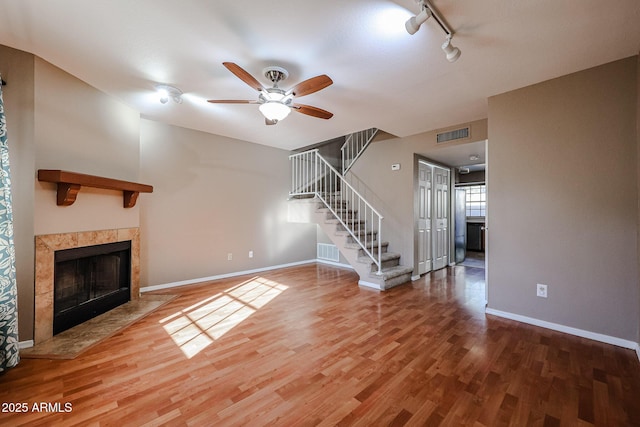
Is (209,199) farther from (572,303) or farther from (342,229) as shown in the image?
(572,303)

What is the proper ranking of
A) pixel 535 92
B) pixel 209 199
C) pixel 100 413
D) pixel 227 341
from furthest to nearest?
pixel 209 199 → pixel 535 92 → pixel 227 341 → pixel 100 413

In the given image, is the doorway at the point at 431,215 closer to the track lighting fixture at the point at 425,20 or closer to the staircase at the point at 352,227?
the staircase at the point at 352,227

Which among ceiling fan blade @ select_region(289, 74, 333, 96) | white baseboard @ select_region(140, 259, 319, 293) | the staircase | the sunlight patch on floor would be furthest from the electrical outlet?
white baseboard @ select_region(140, 259, 319, 293)

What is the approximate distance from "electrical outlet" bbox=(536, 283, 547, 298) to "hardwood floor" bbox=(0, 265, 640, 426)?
1.16 feet

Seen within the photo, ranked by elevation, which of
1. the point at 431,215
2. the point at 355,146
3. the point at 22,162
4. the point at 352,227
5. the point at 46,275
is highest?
the point at 355,146

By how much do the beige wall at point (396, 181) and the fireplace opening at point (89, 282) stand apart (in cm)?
411

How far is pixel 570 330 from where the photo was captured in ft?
8.58

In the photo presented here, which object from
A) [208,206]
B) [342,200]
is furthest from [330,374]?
[342,200]

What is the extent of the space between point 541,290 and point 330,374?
2.48 meters

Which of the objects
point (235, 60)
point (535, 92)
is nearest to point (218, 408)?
point (235, 60)

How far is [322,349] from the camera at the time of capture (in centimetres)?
230

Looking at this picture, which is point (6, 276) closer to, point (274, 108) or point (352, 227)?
point (274, 108)

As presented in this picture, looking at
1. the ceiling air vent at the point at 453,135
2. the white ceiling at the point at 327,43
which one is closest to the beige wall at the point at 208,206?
the white ceiling at the point at 327,43

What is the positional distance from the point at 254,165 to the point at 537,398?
194 inches
